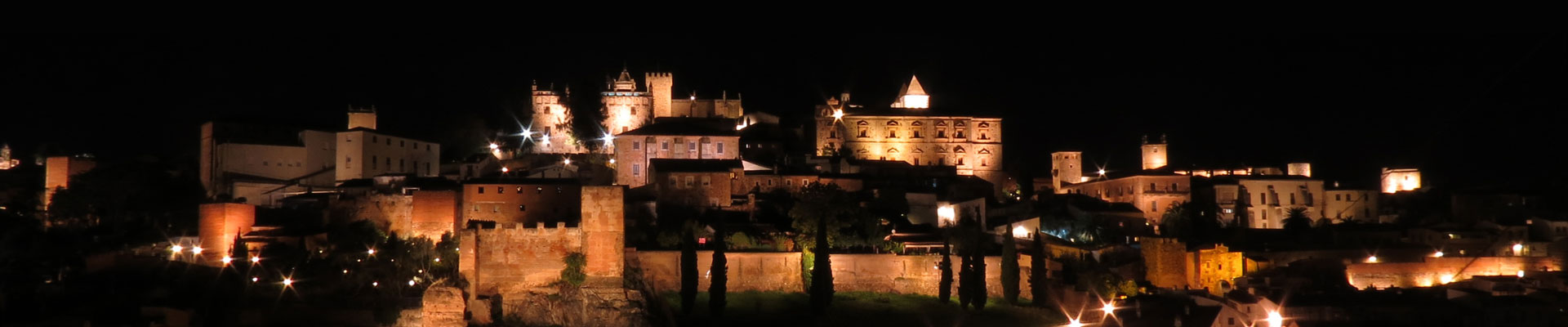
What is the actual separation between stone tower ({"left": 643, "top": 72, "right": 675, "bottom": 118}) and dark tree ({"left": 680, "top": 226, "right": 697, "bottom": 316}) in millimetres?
28851

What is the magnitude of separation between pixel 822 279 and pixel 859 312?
1.60 meters

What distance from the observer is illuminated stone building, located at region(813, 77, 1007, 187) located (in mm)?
67250

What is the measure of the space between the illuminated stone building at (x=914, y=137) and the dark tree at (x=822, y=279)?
2489cm

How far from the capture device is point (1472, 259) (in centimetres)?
4716

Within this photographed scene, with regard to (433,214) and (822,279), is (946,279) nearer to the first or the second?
(822,279)

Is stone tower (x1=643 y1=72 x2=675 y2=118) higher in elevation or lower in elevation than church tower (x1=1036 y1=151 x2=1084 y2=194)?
higher

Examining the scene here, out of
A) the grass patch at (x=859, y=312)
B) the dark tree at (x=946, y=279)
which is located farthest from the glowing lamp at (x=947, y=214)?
the dark tree at (x=946, y=279)

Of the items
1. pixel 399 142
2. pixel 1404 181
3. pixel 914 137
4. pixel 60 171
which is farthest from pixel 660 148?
pixel 1404 181

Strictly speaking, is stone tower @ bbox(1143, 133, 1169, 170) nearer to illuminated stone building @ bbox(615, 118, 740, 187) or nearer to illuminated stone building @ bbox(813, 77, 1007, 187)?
illuminated stone building @ bbox(813, 77, 1007, 187)

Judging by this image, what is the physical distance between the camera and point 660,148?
190 ft

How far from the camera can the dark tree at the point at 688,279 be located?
40.3 m

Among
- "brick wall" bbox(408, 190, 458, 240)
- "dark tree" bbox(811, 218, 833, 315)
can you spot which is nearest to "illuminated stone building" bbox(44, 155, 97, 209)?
"brick wall" bbox(408, 190, 458, 240)

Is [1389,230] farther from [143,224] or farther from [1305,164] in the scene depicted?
[143,224]

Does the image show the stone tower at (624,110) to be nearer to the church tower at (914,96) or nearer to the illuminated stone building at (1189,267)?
the church tower at (914,96)
